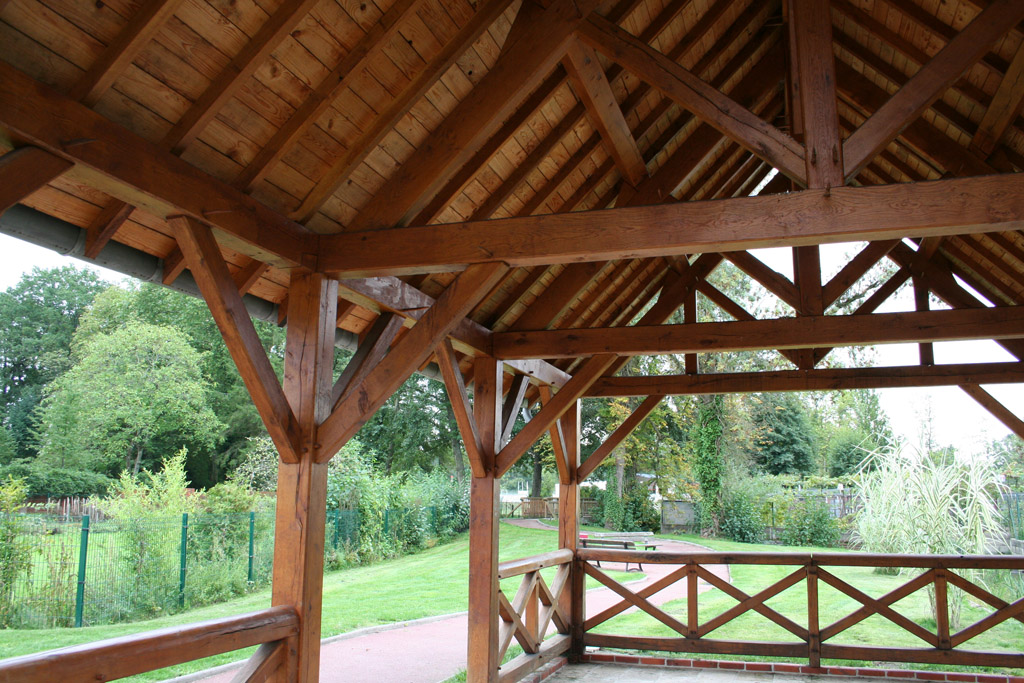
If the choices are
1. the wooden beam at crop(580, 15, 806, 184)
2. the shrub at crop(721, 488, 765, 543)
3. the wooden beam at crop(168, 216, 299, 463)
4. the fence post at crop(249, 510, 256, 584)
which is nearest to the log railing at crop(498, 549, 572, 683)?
the wooden beam at crop(168, 216, 299, 463)

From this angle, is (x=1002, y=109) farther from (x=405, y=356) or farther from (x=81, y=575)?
(x=81, y=575)

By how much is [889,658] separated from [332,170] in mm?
6069

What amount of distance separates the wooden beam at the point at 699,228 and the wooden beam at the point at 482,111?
21 cm

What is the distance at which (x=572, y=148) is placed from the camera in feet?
16.6

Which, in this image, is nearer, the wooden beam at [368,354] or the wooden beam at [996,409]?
the wooden beam at [368,354]

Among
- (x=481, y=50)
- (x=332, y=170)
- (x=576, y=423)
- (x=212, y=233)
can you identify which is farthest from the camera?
(x=576, y=423)

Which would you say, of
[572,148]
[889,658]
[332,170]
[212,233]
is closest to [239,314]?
[212,233]

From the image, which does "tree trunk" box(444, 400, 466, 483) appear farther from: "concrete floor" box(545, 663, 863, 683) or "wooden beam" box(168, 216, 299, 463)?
"wooden beam" box(168, 216, 299, 463)

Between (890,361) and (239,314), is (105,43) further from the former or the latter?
(890,361)

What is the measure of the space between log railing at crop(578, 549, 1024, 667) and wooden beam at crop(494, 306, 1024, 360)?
2.00 meters

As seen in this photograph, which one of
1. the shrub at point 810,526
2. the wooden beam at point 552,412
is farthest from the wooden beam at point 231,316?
the shrub at point 810,526

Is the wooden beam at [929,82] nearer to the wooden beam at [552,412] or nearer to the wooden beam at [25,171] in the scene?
the wooden beam at [552,412]

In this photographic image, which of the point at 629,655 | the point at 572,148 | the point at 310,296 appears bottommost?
the point at 629,655

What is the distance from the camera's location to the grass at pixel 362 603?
7180 millimetres
